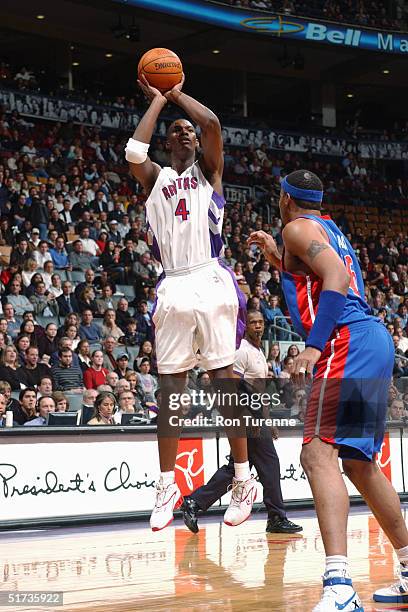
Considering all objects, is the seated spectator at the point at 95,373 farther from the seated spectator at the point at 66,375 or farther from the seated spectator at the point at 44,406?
the seated spectator at the point at 44,406

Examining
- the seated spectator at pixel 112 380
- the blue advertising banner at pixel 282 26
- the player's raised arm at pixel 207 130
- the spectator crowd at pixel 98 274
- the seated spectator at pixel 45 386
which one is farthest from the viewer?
the blue advertising banner at pixel 282 26

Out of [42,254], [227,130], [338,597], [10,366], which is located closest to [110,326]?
[42,254]

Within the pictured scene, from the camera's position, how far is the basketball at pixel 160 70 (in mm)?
5824

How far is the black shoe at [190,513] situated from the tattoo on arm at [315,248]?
3.93 m

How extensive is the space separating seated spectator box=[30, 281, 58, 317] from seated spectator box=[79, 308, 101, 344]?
18.8 inches

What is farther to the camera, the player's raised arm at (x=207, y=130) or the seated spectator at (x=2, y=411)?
the seated spectator at (x=2, y=411)

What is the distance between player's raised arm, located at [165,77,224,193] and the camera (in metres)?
5.71

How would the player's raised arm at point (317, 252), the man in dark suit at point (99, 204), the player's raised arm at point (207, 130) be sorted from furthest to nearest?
the man in dark suit at point (99, 204), the player's raised arm at point (207, 130), the player's raised arm at point (317, 252)

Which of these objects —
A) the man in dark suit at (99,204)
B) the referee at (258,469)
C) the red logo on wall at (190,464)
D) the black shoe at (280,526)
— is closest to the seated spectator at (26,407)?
the red logo on wall at (190,464)

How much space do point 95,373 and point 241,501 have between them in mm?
6377

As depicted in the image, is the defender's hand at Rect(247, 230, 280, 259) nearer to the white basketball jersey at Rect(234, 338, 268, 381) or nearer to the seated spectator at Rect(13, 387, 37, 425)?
the white basketball jersey at Rect(234, 338, 268, 381)

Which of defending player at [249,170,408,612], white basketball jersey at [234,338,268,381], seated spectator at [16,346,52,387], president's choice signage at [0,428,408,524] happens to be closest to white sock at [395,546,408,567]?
defending player at [249,170,408,612]

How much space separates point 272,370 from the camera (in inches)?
552

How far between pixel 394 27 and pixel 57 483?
2164cm
